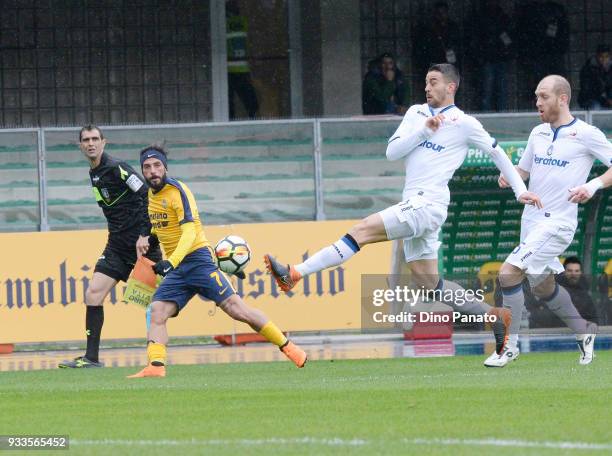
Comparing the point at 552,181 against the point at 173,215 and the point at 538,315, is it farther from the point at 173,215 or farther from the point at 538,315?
the point at 538,315

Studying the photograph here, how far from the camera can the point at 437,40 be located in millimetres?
23812

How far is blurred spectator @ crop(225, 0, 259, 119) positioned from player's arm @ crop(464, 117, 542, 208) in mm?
12486

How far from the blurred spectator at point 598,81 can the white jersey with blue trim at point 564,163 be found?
423 inches

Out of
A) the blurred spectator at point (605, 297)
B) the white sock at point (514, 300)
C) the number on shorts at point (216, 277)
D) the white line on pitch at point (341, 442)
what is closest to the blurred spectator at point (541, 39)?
the blurred spectator at point (605, 297)

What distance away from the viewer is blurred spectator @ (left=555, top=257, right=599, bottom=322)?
56.0ft

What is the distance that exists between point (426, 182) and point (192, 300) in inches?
246

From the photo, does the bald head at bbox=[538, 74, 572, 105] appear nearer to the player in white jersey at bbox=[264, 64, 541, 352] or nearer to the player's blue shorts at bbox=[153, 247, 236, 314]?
the player in white jersey at bbox=[264, 64, 541, 352]

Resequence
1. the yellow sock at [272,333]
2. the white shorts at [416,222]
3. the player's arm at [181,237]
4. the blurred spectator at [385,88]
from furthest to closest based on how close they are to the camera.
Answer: the blurred spectator at [385,88] → the yellow sock at [272,333] → the player's arm at [181,237] → the white shorts at [416,222]

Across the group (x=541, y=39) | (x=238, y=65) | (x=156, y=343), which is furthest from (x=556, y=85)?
(x=238, y=65)

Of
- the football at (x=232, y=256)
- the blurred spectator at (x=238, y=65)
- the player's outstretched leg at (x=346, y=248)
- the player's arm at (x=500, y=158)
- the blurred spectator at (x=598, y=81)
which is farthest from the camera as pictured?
the blurred spectator at (x=238, y=65)

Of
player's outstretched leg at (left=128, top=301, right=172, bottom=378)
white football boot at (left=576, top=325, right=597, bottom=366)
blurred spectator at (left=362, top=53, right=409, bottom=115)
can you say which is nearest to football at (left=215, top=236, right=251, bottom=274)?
player's outstretched leg at (left=128, top=301, right=172, bottom=378)

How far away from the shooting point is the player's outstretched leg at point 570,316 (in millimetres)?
12873

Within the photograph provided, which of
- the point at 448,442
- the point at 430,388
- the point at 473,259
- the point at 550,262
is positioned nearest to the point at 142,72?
the point at 473,259

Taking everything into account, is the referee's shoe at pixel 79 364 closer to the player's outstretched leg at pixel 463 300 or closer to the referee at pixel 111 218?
the referee at pixel 111 218
